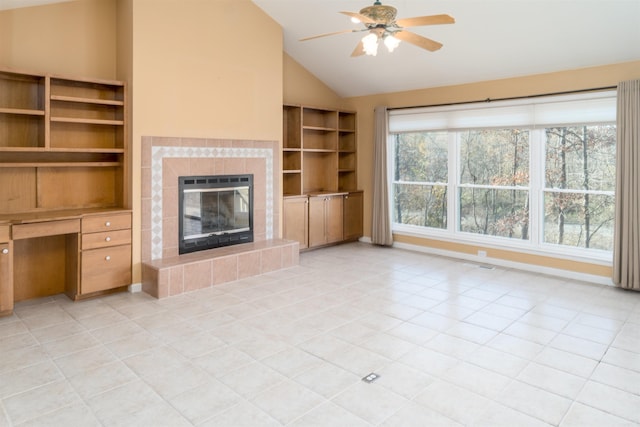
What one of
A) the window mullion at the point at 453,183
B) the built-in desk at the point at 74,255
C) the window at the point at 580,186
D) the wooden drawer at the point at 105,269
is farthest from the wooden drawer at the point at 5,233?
the window at the point at 580,186

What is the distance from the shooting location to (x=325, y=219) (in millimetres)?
7051

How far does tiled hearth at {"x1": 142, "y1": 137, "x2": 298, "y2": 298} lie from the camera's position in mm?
4742

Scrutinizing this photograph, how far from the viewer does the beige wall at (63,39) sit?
4.27m

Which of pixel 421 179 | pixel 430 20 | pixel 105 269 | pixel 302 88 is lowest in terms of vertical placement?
pixel 105 269

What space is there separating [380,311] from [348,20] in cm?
354

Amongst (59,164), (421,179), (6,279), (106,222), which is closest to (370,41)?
(106,222)

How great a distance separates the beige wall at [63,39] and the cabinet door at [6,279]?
66.6 inches

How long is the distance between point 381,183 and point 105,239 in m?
4.26

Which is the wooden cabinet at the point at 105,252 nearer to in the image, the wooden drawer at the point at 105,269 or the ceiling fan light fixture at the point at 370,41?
the wooden drawer at the point at 105,269

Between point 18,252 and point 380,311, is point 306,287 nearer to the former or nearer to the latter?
point 380,311

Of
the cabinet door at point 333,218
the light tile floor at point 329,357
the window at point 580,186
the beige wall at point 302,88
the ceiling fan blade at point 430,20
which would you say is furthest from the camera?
the cabinet door at point 333,218

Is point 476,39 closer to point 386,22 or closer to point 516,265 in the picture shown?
point 386,22

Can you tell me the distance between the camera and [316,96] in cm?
737

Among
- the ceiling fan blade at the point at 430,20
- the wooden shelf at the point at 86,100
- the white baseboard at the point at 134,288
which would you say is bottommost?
the white baseboard at the point at 134,288
